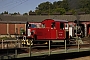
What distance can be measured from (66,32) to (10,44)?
594 centimetres

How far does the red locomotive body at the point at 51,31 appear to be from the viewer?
2402 centimetres

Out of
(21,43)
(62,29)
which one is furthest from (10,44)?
(62,29)

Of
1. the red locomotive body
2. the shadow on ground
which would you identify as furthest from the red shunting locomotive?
the shadow on ground

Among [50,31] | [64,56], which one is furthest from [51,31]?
[64,56]

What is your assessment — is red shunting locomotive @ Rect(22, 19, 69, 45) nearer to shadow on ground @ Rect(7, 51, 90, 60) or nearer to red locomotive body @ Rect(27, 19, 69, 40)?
red locomotive body @ Rect(27, 19, 69, 40)

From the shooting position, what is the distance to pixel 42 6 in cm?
18862

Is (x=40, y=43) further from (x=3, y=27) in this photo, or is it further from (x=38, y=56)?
(x=3, y=27)

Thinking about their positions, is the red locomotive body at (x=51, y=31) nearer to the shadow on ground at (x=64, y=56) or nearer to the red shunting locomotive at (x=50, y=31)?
the red shunting locomotive at (x=50, y=31)

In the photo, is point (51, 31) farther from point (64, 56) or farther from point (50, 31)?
point (64, 56)

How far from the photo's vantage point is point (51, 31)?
24219 millimetres

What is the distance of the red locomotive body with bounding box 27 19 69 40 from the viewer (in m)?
24.0

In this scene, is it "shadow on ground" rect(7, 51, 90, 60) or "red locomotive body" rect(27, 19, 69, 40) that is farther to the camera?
"red locomotive body" rect(27, 19, 69, 40)

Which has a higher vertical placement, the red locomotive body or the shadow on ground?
the red locomotive body

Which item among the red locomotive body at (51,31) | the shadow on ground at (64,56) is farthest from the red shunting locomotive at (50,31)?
the shadow on ground at (64,56)
